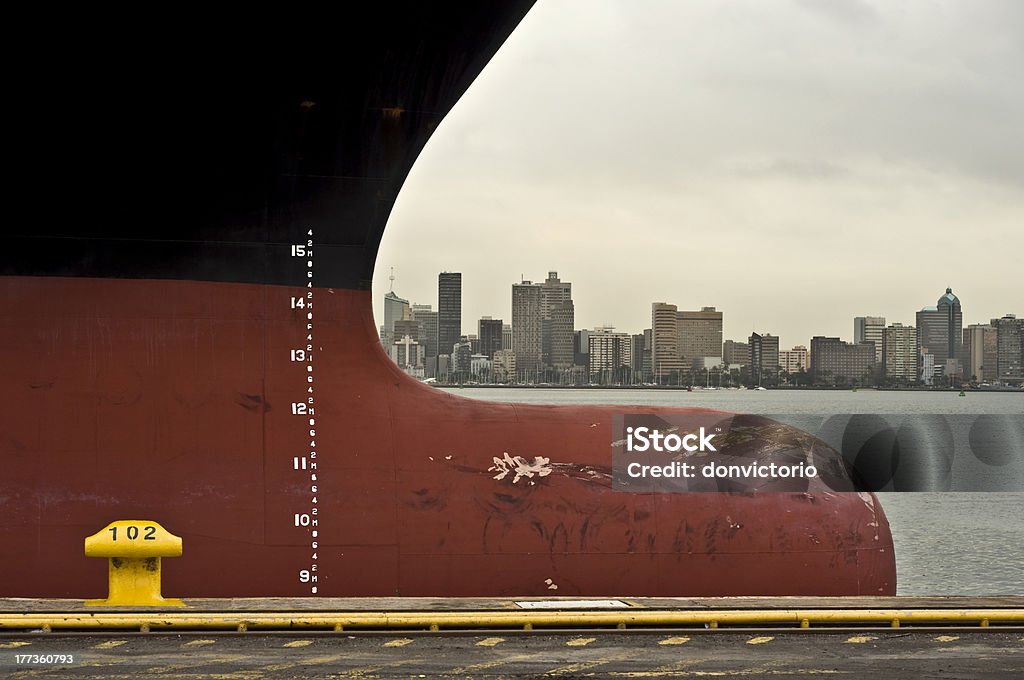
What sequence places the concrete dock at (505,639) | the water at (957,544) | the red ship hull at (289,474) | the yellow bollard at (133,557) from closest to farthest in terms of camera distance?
1. the concrete dock at (505,639)
2. the yellow bollard at (133,557)
3. the red ship hull at (289,474)
4. the water at (957,544)

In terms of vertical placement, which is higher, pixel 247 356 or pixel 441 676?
pixel 247 356

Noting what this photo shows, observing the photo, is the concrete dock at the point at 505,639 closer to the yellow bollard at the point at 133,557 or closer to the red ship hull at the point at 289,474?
the yellow bollard at the point at 133,557

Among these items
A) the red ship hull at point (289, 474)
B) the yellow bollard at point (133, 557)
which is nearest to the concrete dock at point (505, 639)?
the yellow bollard at point (133, 557)

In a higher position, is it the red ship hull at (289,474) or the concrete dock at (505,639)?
the red ship hull at (289,474)

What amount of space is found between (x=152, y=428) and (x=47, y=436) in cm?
91

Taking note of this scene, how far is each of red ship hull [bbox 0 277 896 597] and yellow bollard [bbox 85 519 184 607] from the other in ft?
0.59

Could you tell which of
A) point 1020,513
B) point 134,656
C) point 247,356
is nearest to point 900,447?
point 247,356

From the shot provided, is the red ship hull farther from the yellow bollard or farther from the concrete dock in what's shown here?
the concrete dock

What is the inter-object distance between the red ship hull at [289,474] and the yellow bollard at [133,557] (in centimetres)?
18

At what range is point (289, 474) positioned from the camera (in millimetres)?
10344

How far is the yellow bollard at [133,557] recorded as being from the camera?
976cm

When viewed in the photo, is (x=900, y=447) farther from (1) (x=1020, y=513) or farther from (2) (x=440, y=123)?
(1) (x=1020, y=513)

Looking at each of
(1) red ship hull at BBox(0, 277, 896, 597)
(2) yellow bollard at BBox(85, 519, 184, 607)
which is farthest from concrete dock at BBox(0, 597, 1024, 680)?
(1) red ship hull at BBox(0, 277, 896, 597)

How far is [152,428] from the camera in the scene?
10172 mm
